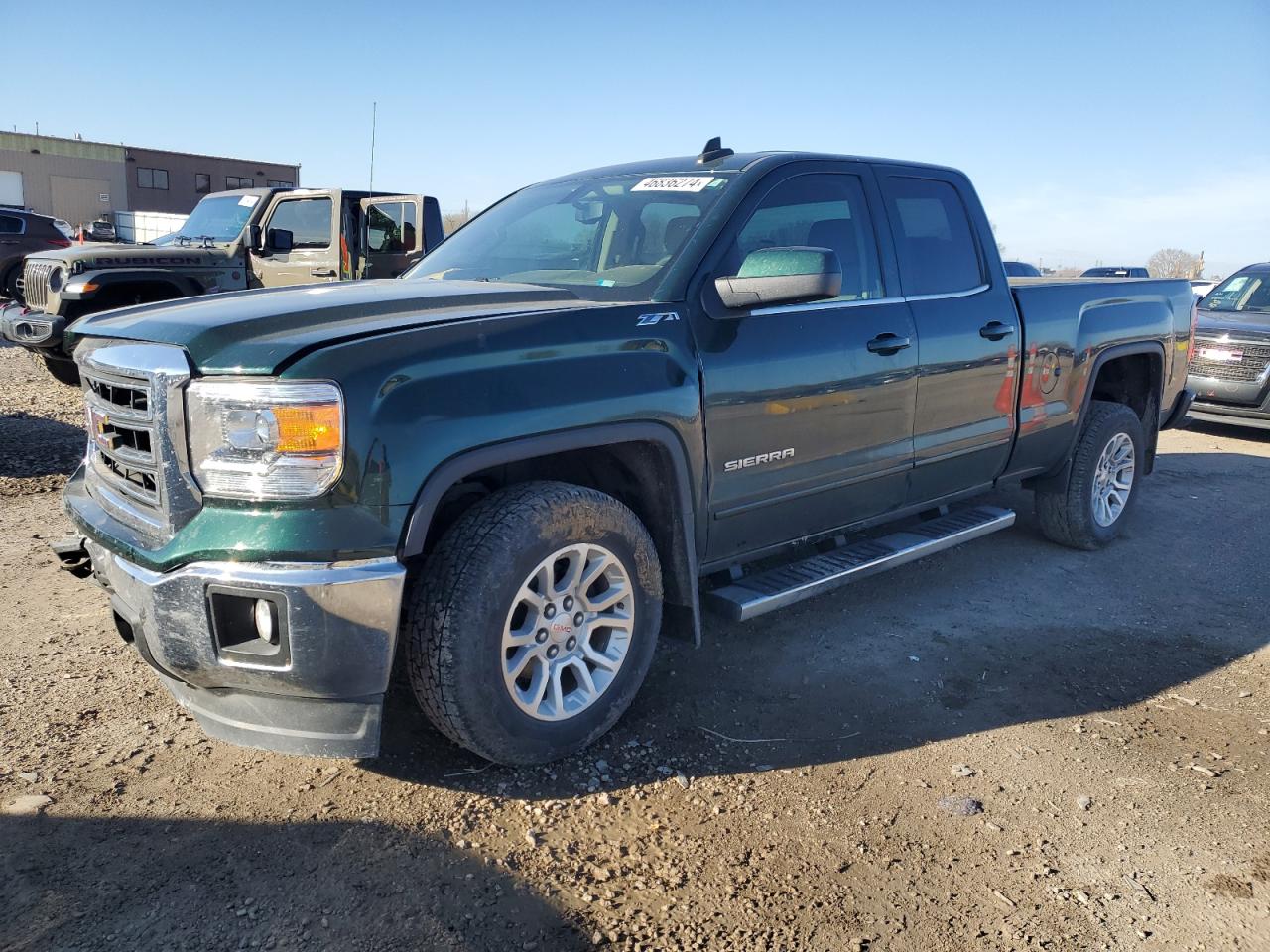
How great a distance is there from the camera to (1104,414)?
18.0ft

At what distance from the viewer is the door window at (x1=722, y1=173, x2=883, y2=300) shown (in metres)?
3.74

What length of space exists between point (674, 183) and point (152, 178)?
166 ft

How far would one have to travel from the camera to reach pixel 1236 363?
9.52 metres

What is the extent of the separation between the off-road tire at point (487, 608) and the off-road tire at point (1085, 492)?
3.47 metres

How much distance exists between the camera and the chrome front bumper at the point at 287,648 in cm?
248

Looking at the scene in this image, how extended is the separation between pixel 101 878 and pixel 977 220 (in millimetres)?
4549

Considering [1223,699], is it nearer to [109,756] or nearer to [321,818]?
[321,818]

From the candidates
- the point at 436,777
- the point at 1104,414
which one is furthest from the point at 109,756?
the point at 1104,414

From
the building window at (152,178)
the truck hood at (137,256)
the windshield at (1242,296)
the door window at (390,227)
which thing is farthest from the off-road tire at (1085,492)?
the building window at (152,178)

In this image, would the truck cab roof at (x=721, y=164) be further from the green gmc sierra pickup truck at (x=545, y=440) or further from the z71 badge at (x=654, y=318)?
the z71 badge at (x=654, y=318)

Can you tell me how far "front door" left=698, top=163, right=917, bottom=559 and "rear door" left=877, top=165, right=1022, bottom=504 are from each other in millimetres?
137

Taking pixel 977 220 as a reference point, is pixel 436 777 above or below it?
below

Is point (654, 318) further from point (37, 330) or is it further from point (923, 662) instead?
point (37, 330)

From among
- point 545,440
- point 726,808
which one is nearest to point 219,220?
point 545,440
